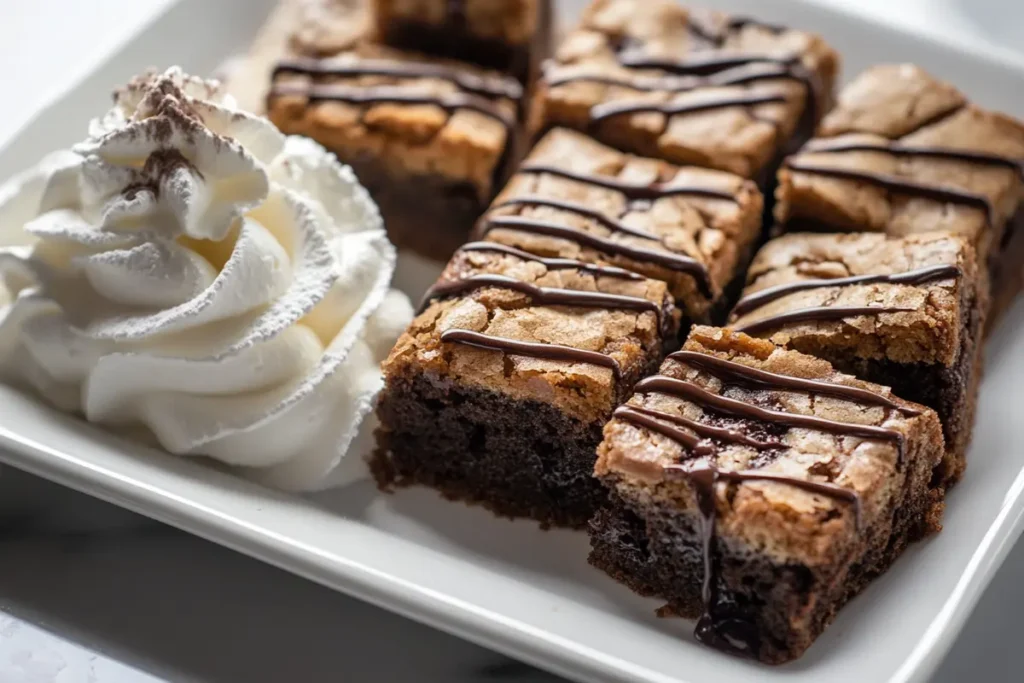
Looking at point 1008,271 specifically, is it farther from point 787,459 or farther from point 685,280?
point 787,459

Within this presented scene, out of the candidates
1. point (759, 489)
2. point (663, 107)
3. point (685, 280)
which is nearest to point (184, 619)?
point (759, 489)

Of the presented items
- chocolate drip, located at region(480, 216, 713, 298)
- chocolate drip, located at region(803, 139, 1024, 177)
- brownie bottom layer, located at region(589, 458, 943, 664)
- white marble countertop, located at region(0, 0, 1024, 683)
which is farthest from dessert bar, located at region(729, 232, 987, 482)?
white marble countertop, located at region(0, 0, 1024, 683)

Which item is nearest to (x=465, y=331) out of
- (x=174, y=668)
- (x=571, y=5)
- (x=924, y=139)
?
(x=174, y=668)

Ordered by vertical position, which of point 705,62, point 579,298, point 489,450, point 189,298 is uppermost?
point 705,62

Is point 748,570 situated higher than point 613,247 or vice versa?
point 613,247

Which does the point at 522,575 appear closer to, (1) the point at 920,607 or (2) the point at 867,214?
(1) the point at 920,607

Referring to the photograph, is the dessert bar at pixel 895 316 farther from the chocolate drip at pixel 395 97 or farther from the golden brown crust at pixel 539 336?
the chocolate drip at pixel 395 97

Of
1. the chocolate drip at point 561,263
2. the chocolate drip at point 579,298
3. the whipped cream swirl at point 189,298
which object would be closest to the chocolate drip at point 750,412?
the chocolate drip at point 579,298
